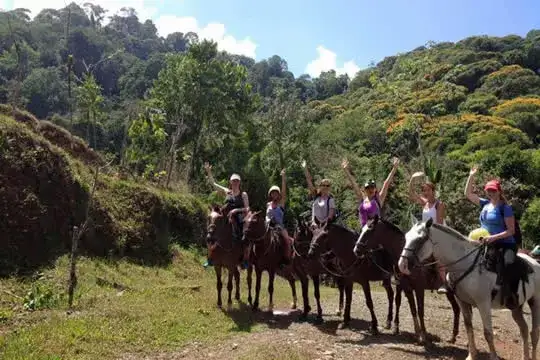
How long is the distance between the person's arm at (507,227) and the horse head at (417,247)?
98cm

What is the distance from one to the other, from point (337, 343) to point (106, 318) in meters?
4.56

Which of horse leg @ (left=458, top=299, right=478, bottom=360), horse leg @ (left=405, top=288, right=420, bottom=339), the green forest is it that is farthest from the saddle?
the green forest

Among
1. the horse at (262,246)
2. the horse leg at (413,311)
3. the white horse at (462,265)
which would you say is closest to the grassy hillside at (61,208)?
the horse at (262,246)

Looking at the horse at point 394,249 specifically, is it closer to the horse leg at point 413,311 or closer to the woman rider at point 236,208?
the horse leg at point 413,311

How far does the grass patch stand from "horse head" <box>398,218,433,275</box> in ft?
7.50

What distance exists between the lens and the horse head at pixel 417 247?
24.4 ft

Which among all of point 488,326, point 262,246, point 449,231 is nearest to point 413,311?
point 488,326

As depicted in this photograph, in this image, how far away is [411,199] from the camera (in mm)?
10523

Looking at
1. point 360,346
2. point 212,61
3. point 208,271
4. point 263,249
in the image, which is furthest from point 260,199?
point 360,346

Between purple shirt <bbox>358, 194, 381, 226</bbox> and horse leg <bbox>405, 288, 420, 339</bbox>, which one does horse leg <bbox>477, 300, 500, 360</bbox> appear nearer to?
horse leg <bbox>405, 288, 420, 339</bbox>

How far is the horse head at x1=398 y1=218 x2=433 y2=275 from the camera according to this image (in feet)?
24.4

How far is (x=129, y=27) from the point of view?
163000 mm

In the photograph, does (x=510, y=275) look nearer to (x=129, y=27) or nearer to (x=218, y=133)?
(x=218, y=133)

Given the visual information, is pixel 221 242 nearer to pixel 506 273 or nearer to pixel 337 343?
pixel 337 343
